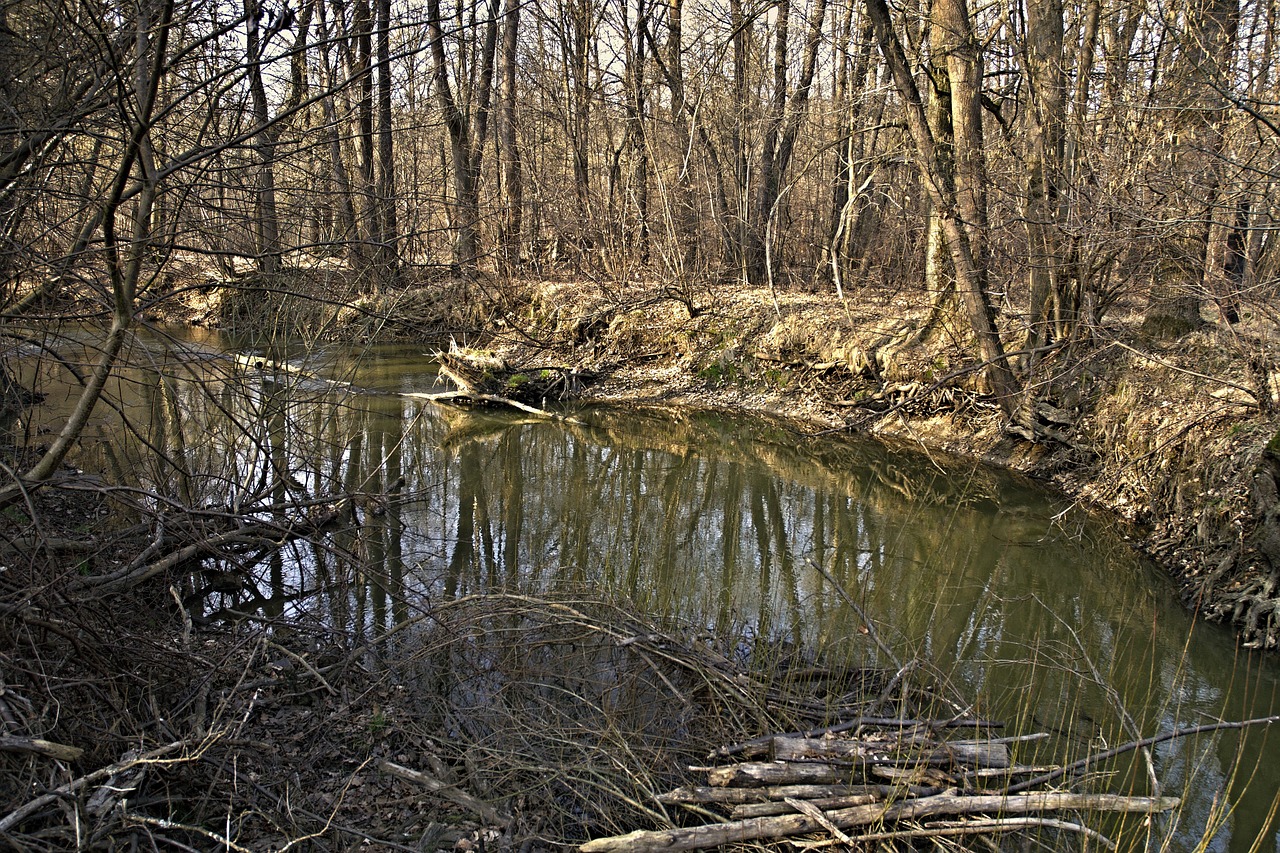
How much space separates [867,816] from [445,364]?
12.6 meters

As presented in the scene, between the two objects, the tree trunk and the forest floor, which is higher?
the tree trunk

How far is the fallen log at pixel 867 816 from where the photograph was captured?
3.77m

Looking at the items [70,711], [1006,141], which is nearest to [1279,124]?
[1006,141]

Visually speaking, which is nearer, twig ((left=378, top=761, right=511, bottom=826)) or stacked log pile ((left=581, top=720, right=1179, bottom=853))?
stacked log pile ((left=581, top=720, right=1179, bottom=853))

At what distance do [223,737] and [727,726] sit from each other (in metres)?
2.57

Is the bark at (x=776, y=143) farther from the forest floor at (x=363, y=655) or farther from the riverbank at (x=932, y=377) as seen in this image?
the forest floor at (x=363, y=655)

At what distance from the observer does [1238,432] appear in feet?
24.9

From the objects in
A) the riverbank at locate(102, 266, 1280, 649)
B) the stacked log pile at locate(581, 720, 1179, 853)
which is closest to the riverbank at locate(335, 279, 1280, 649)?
the riverbank at locate(102, 266, 1280, 649)

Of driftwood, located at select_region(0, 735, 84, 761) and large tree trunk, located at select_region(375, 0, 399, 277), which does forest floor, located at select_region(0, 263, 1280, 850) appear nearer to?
driftwood, located at select_region(0, 735, 84, 761)

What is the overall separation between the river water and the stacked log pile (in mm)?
458

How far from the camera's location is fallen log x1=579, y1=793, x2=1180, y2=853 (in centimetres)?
377

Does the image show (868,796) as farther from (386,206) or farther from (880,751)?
(386,206)

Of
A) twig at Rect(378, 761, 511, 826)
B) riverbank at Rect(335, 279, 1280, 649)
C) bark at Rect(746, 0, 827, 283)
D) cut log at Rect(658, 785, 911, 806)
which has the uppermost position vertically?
bark at Rect(746, 0, 827, 283)

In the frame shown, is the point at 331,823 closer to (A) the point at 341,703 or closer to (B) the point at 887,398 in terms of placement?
(A) the point at 341,703
